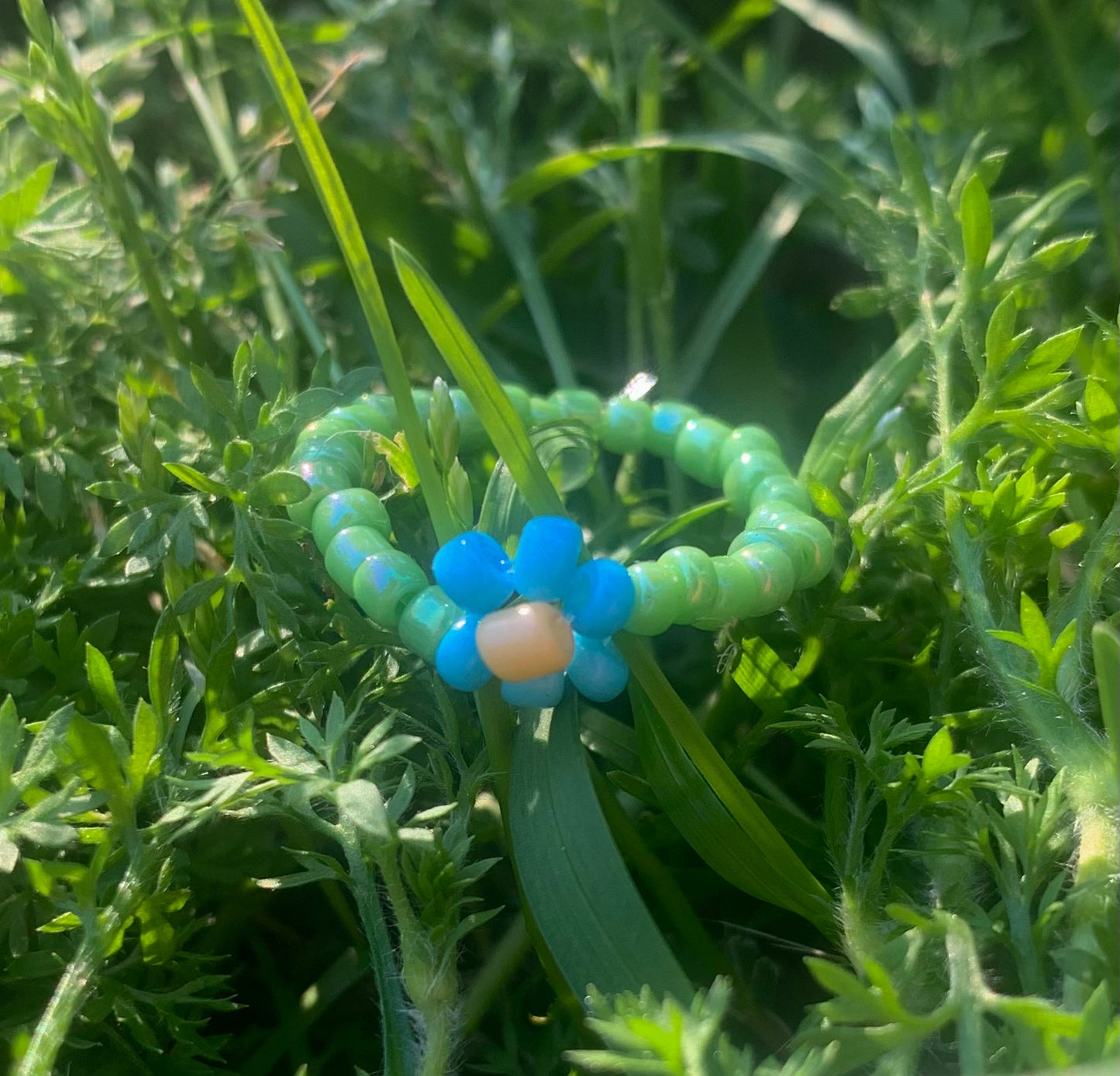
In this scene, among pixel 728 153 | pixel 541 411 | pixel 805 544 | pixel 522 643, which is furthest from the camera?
pixel 728 153

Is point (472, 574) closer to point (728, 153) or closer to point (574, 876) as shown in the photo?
point (574, 876)

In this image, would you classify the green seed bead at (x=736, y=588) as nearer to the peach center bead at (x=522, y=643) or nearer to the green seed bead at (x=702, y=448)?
the peach center bead at (x=522, y=643)

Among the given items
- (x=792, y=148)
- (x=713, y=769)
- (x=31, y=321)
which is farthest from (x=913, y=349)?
(x=31, y=321)

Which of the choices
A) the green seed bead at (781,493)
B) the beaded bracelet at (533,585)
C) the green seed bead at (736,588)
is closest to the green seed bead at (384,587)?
the beaded bracelet at (533,585)

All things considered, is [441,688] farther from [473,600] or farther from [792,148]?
[792,148]

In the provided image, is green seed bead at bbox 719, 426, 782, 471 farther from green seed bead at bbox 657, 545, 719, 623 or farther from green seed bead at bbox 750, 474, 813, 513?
green seed bead at bbox 657, 545, 719, 623

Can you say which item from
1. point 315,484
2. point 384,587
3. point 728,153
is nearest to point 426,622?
point 384,587
